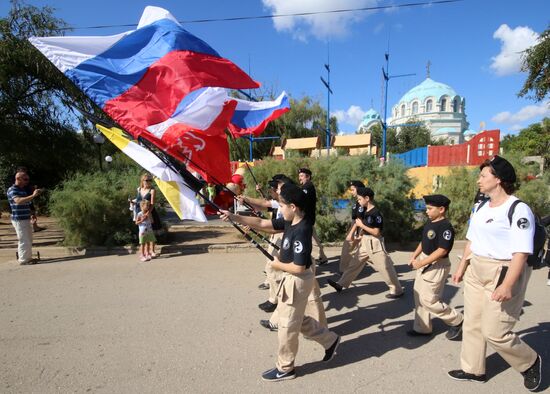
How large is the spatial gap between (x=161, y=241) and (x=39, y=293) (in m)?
3.56

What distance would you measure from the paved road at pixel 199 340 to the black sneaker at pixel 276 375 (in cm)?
6

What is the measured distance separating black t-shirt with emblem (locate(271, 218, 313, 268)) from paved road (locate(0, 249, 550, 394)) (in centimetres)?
106

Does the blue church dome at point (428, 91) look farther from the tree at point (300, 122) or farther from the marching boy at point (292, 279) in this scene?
the marching boy at point (292, 279)

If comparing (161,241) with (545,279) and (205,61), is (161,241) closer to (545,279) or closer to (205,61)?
(205,61)

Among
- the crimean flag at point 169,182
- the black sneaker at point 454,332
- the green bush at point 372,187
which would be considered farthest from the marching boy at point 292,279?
the green bush at point 372,187

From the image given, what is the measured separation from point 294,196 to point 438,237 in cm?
176

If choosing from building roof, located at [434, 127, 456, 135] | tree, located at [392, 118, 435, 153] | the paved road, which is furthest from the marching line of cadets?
building roof, located at [434, 127, 456, 135]

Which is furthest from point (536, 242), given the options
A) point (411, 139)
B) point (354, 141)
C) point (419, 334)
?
point (411, 139)

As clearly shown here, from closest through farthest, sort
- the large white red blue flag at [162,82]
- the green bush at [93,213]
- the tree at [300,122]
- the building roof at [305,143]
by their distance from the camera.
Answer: the large white red blue flag at [162,82] < the green bush at [93,213] < the building roof at [305,143] < the tree at [300,122]

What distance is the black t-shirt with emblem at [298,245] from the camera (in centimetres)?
290

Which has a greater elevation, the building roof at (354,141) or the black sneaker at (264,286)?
the building roof at (354,141)

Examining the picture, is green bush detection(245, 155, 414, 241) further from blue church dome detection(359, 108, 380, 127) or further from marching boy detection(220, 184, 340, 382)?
blue church dome detection(359, 108, 380, 127)

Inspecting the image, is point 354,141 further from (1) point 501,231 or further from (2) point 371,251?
(1) point 501,231

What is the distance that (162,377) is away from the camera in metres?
3.04
